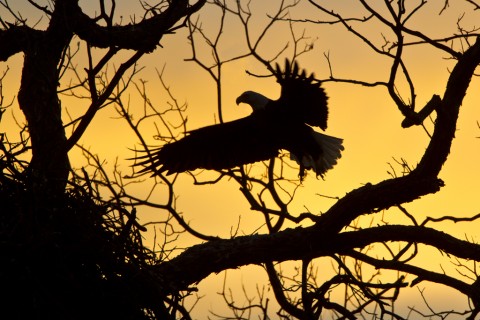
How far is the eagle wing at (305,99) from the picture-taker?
29.4 ft

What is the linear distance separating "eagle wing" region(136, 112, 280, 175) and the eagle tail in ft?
1.94

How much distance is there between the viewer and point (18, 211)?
5043 millimetres

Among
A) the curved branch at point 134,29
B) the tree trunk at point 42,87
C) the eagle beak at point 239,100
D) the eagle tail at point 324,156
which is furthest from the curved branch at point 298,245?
the eagle beak at point 239,100

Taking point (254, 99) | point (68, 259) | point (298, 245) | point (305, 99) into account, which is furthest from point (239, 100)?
point (68, 259)

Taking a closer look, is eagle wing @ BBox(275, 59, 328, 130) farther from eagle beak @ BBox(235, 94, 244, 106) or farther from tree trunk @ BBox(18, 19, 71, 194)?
tree trunk @ BBox(18, 19, 71, 194)

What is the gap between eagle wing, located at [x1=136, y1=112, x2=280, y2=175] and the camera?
9.75 meters

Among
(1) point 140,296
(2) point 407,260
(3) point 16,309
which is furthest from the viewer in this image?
(2) point 407,260

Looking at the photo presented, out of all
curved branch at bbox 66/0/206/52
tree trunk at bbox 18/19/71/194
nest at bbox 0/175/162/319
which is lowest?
nest at bbox 0/175/162/319

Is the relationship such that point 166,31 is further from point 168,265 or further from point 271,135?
point 271,135

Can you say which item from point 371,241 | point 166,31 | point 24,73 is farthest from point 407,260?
point 24,73

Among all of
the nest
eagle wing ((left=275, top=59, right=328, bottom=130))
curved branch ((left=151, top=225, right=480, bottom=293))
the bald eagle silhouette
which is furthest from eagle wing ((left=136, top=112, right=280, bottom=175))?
the nest

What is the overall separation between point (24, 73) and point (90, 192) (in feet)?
5.45

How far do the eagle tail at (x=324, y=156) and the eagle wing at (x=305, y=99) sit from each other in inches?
42.0

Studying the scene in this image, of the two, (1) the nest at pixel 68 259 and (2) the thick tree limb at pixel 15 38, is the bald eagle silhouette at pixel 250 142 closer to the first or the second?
(2) the thick tree limb at pixel 15 38
